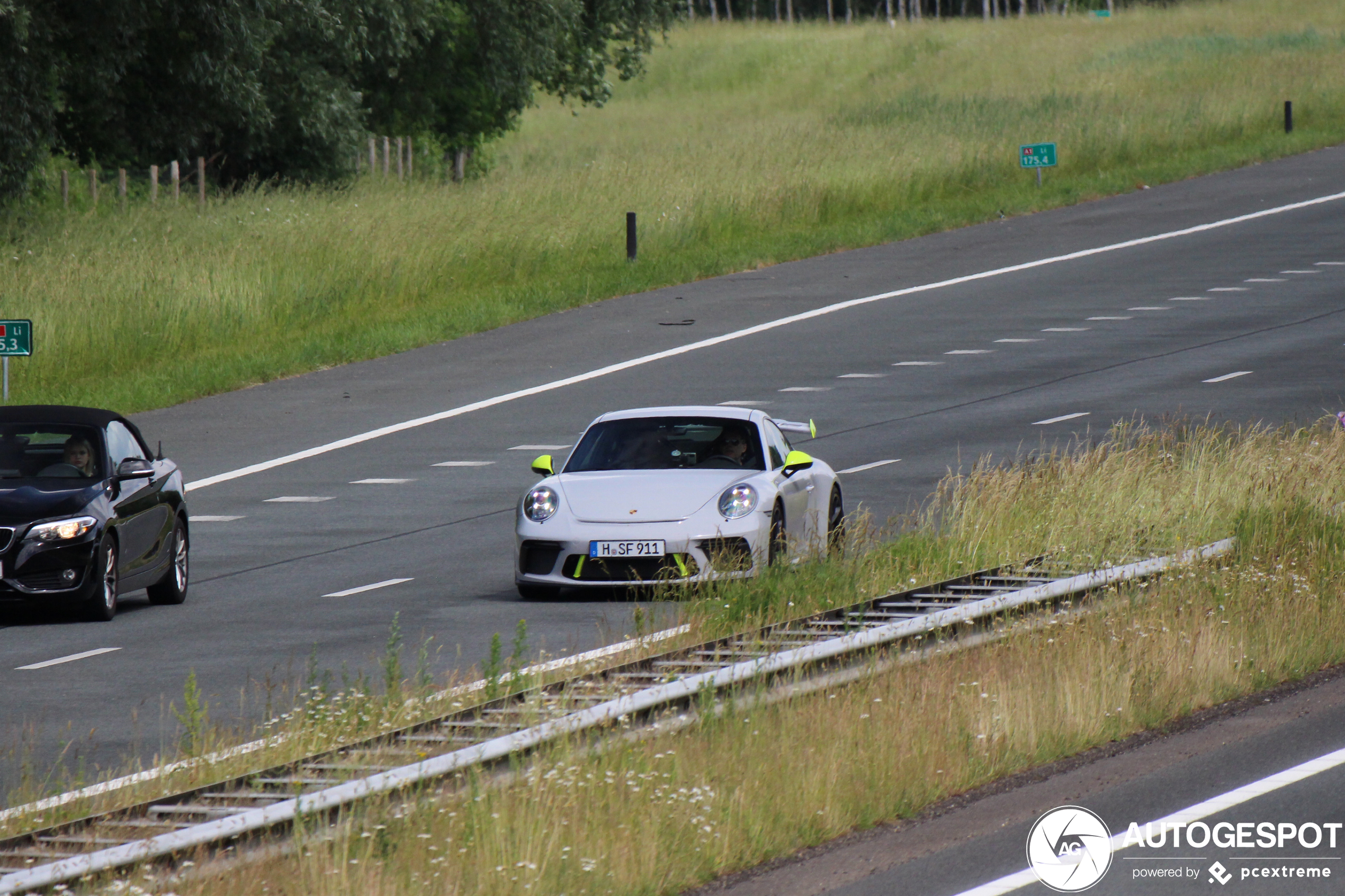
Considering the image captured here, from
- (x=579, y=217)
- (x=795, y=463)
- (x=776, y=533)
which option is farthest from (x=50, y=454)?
(x=579, y=217)

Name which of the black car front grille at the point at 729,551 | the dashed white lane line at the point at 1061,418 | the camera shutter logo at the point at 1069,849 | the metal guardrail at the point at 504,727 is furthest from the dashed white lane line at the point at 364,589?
the dashed white lane line at the point at 1061,418

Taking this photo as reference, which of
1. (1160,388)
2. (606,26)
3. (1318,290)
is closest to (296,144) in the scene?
(606,26)

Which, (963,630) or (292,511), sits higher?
(963,630)

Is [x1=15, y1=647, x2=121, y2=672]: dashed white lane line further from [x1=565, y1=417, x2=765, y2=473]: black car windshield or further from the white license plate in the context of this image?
[x1=565, y1=417, x2=765, y2=473]: black car windshield

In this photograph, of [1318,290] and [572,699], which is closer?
[572,699]

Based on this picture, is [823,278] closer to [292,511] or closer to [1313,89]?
[292,511]

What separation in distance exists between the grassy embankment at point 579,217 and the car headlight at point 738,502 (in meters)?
13.2

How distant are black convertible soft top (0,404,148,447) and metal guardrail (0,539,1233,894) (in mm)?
6612

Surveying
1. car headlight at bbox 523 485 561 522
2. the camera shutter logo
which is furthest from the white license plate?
the camera shutter logo

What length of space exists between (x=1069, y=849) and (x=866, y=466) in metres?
14.1

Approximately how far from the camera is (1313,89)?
6050 centimetres

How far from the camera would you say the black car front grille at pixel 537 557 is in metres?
15.3

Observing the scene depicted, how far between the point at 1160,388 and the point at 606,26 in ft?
115

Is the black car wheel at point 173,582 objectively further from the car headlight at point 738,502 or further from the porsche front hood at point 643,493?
the car headlight at point 738,502
